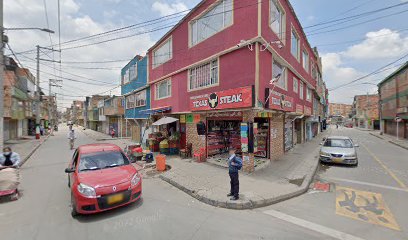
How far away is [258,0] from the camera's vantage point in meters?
7.91

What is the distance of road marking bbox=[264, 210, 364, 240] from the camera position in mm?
3964

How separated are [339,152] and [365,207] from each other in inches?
222

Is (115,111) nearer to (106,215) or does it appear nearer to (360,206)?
(106,215)

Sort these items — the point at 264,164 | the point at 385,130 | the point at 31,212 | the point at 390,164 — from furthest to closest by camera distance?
the point at 385,130 → the point at 390,164 → the point at 264,164 → the point at 31,212

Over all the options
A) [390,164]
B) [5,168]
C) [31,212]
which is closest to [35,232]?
[31,212]

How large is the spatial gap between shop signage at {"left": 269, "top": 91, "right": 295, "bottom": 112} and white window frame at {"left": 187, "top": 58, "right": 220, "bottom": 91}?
2794 mm

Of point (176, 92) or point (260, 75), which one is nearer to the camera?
point (260, 75)

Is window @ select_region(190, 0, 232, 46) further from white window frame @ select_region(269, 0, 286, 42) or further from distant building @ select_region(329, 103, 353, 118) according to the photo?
distant building @ select_region(329, 103, 353, 118)

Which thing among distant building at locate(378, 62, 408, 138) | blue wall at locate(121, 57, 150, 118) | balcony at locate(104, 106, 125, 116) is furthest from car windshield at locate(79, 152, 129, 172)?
distant building at locate(378, 62, 408, 138)

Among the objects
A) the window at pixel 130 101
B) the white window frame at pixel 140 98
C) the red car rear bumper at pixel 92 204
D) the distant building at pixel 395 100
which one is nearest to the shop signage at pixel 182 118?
the white window frame at pixel 140 98

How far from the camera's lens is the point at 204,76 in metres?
10.9

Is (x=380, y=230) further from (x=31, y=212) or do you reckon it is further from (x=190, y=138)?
(x=190, y=138)

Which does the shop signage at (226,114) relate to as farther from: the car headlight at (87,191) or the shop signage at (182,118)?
the car headlight at (87,191)

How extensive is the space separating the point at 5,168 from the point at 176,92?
9.18 metres
